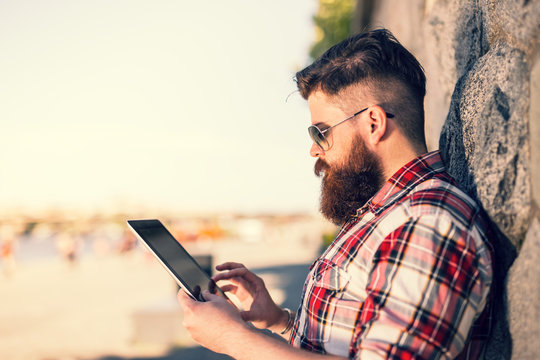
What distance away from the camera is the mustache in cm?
196

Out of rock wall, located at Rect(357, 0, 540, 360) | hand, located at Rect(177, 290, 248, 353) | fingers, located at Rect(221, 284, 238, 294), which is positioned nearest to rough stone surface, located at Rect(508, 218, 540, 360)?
rock wall, located at Rect(357, 0, 540, 360)

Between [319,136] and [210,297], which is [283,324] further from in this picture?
[319,136]

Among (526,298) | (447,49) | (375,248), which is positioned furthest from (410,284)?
(447,49)

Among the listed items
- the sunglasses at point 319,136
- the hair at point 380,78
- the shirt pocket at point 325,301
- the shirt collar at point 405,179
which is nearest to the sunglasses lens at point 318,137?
the sunglasses at point 319,136

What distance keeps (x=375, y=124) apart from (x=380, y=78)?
0.21 meters

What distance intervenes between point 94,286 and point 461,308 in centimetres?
1382

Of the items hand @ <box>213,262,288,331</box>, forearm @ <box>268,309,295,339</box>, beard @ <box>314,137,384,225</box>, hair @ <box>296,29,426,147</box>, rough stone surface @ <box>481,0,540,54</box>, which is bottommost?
forearm @ <box>268,309,295,339</box>

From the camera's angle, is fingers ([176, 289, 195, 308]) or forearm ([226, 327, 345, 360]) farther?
fingers ([176, 289, 195, 308])

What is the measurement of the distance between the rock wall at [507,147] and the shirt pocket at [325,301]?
0.47 metres

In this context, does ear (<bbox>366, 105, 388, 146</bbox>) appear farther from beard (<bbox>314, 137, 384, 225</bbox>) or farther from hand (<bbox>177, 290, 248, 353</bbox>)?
hand (<bbox>177, 290, 248, 353</bbox>)

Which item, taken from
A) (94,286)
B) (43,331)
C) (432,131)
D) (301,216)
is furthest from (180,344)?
(301,216)

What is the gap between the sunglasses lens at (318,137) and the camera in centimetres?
191

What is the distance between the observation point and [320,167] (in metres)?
2.00

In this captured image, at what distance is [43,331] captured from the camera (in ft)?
25.7
